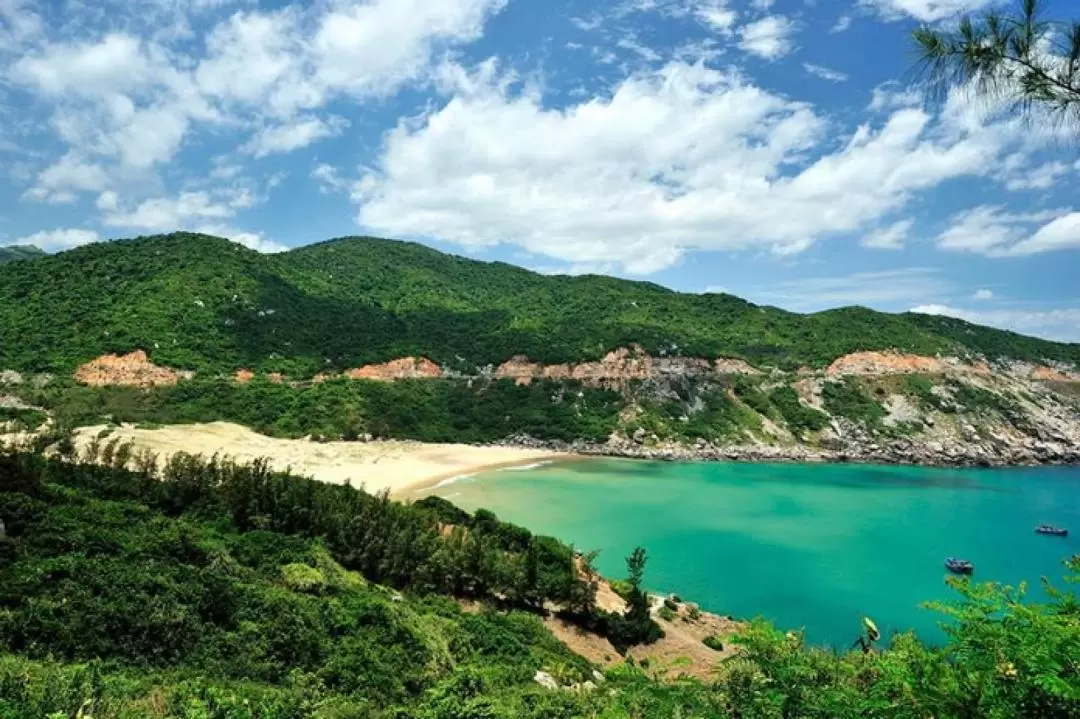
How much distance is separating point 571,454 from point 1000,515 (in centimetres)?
3581

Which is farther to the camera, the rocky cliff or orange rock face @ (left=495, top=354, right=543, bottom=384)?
orange rock face @ (left=495, top=354, right=543, bottom=384)

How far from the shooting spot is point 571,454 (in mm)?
63750

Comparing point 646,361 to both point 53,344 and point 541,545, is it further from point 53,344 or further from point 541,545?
point 53,344

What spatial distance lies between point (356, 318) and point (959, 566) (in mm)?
71607

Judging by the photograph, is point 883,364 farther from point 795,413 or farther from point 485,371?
point 485,371

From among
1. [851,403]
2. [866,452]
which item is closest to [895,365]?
[851,403]

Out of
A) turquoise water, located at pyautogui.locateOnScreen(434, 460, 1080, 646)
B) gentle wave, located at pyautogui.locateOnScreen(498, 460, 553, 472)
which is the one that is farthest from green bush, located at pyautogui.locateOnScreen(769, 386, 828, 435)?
gentle wave, located at pyautogui.locateOnScreen(498, 460, 553, 472)

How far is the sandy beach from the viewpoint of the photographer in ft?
138

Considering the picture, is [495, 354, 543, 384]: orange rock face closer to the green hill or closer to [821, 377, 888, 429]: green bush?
[821, 377, 888, 429]: green bush

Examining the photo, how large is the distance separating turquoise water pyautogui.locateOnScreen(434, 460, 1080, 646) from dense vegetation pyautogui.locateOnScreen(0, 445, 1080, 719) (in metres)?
7.78

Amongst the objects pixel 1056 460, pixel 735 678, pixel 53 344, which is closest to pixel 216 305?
pixel 53 344

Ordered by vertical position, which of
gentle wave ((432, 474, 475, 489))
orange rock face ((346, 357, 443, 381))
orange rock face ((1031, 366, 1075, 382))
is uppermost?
orange rock face ((1031, 366, 1075, 382))

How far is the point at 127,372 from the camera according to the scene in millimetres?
55375

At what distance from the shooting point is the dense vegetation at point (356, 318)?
204ft
